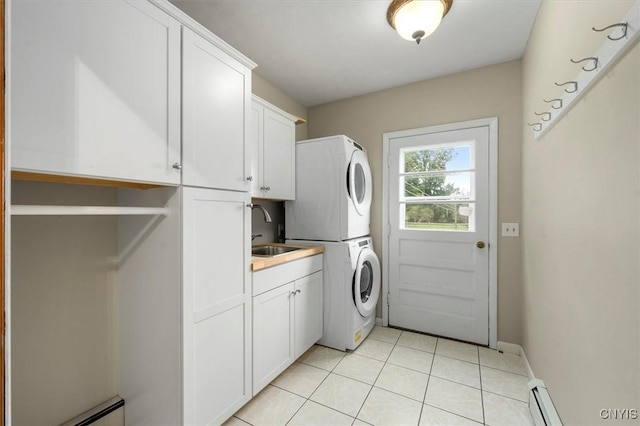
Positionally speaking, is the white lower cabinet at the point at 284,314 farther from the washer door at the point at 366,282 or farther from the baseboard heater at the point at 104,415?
the baseboard heater at the point at 104,415

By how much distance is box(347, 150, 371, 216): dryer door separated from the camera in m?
2.49

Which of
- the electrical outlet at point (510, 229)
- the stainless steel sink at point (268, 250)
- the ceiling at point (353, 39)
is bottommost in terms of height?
the stainless steel sink at point (268, 250)

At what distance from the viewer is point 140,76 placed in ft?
3.77

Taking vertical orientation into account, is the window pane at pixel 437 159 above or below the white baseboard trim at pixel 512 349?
above

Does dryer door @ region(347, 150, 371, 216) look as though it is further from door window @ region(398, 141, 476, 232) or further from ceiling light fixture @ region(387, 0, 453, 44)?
ceiling light fixture @ region(387, 0, 453, 44)

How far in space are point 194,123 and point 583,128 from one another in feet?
5.71

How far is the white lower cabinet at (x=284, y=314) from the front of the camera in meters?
1.75

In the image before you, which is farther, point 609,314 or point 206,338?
point 206,338

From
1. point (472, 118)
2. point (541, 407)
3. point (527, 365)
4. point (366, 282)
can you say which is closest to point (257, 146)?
point (366, 282)

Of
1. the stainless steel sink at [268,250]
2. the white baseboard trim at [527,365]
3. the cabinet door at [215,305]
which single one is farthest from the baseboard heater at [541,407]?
the stainless steel sink at [268,250]

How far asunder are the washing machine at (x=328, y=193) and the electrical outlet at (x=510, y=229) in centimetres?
126

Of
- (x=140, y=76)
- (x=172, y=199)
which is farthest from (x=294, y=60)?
(x=172, y=199)

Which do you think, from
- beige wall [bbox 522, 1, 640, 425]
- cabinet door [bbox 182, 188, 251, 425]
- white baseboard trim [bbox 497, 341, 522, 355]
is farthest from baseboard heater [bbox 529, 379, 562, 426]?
cabinet door [bbox 182, 188, 251, 425]

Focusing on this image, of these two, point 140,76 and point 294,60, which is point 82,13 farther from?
point 294,60
